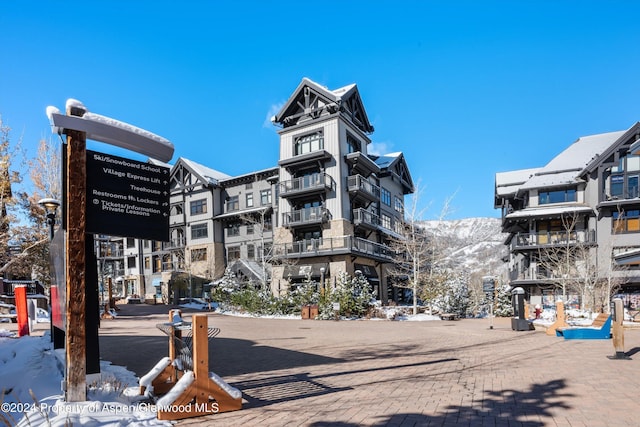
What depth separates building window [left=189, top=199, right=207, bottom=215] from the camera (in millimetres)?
40219

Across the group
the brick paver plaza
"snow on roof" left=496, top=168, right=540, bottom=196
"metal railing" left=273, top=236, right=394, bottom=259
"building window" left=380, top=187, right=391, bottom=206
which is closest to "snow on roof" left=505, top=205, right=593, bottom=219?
"snow on roof" left=496, top=168, right=540, bottom=196

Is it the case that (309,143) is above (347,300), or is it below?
above

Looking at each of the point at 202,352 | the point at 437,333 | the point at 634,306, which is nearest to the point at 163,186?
the point at 202,352

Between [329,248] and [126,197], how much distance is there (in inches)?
933

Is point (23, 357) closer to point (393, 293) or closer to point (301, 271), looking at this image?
point (301, 271)

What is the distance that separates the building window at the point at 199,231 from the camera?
39.8 metres

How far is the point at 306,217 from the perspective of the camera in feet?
100

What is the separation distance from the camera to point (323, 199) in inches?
1182

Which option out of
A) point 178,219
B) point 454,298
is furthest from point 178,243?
point 454,298

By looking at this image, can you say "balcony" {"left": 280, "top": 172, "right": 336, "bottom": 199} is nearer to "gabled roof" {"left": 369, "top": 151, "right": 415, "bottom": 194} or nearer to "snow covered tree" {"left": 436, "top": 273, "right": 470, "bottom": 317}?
"gabled roof" {"left": 369, "top": 151, "right": 415, "bottom": 194}

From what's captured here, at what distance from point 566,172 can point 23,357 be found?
37.4m

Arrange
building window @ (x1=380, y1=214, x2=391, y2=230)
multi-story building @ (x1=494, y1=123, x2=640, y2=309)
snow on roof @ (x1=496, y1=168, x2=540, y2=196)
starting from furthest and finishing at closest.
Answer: snow on roof @ (x1=496, y1=168, x2=540, y2=196)
building window @ (x1=380, y1=214, x2=391, y2=230)
multi-story building @ (x1=494, y1=123, x2=640, y2=309)

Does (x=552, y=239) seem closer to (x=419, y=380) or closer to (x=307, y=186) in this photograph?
(x=307, y=186)

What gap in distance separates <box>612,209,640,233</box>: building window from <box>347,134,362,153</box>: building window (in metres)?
20.9
